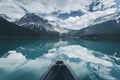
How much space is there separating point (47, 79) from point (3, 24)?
132 meters

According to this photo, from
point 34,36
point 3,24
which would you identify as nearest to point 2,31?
point 3,24

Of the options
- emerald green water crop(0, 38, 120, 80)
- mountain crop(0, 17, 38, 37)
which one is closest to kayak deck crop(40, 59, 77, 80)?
emerald green water crop(0, 38, 120, 80)

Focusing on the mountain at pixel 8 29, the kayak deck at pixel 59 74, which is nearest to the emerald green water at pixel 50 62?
the kayak deck at pixel 59 74

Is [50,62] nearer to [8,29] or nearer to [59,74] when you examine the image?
[59,74]

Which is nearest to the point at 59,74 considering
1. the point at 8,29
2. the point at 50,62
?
the point at 50,62

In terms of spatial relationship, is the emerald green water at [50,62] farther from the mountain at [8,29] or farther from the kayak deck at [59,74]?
the mountain at [8,29]

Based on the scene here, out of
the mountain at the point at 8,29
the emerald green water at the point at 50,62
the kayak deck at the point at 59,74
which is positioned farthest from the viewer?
the mountain at the point at 8,29

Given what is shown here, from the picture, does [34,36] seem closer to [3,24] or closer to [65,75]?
[3,24]

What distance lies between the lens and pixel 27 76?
20953 millimetres

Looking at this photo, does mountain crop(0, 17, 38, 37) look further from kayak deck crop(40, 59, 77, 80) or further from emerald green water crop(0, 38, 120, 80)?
kayak deck crop(40, 59, 77, 80)

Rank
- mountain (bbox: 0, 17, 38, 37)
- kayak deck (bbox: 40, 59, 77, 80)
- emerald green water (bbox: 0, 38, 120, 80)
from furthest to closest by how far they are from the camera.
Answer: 1. mountain (bbox: 0, 17, 38, 37)
2. emerald green water (bbox: 0, 38, 120, 80)
3. kayak deck (bbox: 40, 59, 77, 80)

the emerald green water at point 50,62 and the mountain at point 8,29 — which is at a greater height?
the mountain at point 8,29

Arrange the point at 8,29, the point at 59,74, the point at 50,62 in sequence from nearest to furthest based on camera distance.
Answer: the point at 59,74
the point at 50,62
the point at 8,29

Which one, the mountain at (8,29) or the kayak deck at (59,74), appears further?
the mountain at (8,29)
